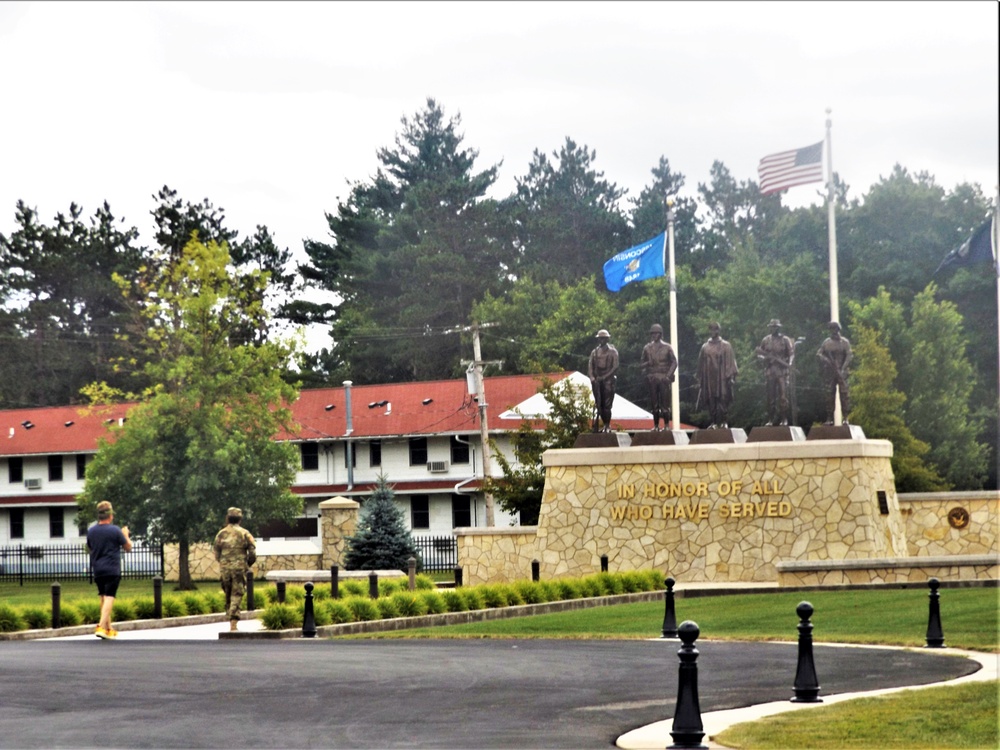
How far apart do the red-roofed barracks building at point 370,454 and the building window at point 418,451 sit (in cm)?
4

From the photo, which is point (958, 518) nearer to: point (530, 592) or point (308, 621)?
point (530, 592)

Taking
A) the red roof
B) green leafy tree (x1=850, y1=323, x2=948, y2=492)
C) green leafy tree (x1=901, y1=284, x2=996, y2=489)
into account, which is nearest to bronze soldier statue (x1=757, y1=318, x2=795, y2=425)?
green leafy tree (x1=850, y1=323, x2=948, y2=492)

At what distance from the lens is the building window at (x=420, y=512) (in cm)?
6297

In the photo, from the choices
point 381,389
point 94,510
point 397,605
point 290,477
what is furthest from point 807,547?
point 381,389

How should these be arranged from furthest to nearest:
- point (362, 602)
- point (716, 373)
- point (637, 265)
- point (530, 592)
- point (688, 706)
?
point (637, 265)
point (716, 373)
point (530, 592)
point (362, 602)
point (688, 706)

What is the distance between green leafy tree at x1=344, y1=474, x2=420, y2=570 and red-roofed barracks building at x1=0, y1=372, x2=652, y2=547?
1374 centimetres

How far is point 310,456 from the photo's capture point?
64.6 m

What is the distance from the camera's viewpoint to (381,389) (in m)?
66.3

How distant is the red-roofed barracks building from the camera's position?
61.8 meters

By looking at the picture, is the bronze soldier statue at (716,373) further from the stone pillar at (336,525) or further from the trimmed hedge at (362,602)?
the stone pillar at (336,525)

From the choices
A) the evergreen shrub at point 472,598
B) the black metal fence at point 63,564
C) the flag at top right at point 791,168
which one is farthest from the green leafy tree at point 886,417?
the evergreen shrub at point 472,598

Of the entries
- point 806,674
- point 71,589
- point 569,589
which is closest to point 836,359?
point 569,589

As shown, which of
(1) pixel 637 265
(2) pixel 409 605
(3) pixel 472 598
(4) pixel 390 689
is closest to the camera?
(4) pixel 390 689

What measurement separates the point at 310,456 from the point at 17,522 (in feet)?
44.8
